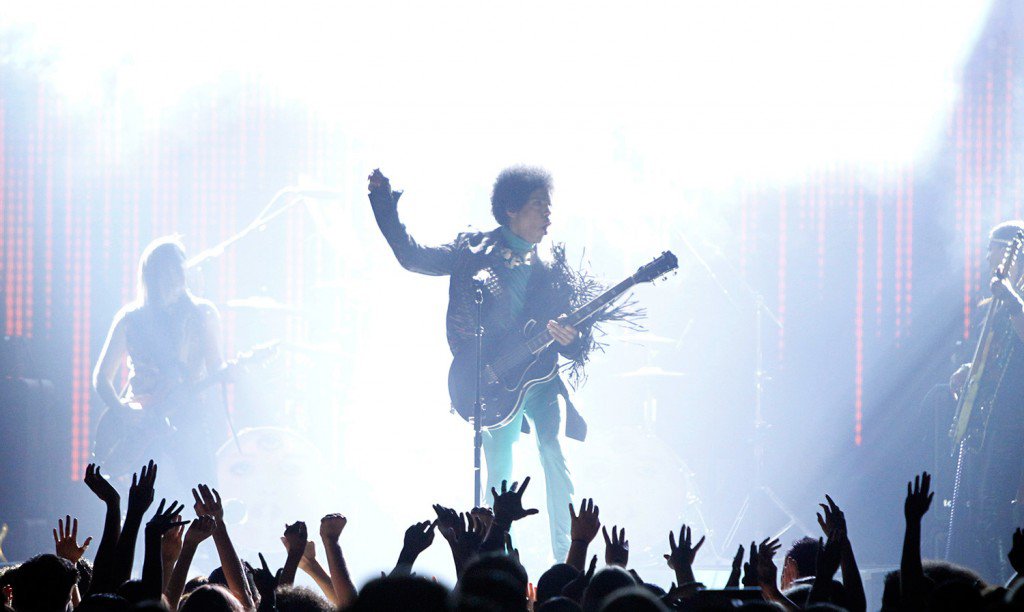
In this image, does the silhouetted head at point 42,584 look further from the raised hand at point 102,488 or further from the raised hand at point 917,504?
the raised hand at point 917,504

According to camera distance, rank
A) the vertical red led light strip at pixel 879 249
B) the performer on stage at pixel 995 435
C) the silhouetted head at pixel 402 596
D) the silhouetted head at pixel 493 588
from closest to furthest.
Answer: the silhouetted head at pixel 402 596, the silhouetted head at pixel 493 588, the performer on stage at pixel 995 435, the vertical red led light strip at pixel 879 249

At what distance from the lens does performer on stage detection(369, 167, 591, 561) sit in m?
5.87

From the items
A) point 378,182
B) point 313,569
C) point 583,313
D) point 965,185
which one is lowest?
point 313,569

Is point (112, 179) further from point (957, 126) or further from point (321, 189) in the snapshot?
point (957, 126)

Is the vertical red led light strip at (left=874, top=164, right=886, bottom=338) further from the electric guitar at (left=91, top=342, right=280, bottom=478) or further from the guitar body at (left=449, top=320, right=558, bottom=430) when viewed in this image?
the electric guitar at (left=91, top=342, right=280, bottom=478)

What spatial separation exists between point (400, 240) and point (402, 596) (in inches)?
172

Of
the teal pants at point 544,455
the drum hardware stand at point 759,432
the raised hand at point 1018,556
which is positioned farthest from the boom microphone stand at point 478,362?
the drum hardware stand at point 759,432

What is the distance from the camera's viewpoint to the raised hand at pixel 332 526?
10.8ft

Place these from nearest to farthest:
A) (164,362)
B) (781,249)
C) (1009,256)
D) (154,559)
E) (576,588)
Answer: (154,559) → (576,588) → (1009,256) → (164,362) → (781,249)

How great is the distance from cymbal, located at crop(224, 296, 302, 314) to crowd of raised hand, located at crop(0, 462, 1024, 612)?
829 centimetres

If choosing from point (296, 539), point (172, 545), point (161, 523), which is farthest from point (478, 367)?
point (161, 523)

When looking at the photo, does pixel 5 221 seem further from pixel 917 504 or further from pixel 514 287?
pixel 917 504

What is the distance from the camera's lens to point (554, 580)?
306cm

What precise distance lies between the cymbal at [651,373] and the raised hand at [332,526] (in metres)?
8.19
